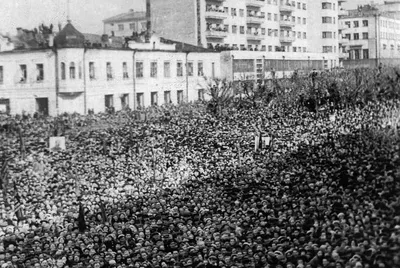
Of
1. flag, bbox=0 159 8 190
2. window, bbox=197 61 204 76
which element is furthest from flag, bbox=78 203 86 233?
window, bbox=197 61 204 76

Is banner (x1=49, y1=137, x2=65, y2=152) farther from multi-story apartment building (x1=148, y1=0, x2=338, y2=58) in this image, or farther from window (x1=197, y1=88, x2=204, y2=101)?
multi-story apartment building (x1=148, y1=0, x2=338, y2=58)

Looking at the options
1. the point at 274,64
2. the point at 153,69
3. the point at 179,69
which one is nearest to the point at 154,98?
the point at 153,69

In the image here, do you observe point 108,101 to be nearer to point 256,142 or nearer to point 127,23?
point 256,142

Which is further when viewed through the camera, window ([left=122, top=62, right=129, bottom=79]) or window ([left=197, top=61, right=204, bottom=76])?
window ([left=122, top=62, right=129, bottom=79])

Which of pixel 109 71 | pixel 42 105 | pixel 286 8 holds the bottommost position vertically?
pixel 42 105

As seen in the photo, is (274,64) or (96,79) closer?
(274,64)

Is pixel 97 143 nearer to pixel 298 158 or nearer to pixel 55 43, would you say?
pixel 55 43
